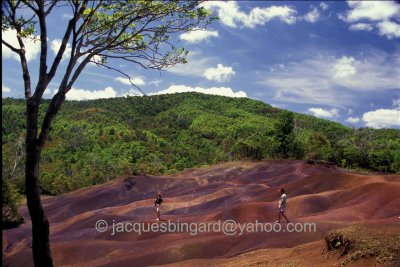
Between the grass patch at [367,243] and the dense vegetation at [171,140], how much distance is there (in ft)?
61.5

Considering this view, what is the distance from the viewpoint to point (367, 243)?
38.2 ft

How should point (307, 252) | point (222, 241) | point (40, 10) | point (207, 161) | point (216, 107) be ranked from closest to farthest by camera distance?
point (40, 10) → point (307, 252) → point (222, 241) → point (207, 161) → point (216, 107)

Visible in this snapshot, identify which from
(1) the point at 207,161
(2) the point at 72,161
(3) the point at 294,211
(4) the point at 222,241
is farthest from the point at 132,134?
(4) the point at 222,241

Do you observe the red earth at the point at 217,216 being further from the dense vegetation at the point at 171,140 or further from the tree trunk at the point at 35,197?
the tree trunk at the point at 35,197

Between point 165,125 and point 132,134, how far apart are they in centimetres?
2018

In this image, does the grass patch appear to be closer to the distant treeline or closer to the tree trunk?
the tree trunk

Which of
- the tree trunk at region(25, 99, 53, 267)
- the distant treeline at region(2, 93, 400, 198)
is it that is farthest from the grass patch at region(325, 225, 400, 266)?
the distant treeline at region(2, 93, 400, 198)

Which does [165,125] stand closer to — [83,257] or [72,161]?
[72,161]

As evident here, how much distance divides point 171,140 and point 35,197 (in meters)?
93.7

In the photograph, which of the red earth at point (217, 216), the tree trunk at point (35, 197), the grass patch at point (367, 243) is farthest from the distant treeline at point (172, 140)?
the grass patch at point (367, 243)

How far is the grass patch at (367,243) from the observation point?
1096cm

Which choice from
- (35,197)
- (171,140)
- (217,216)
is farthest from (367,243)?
(171,140)

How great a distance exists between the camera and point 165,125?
4518 inches

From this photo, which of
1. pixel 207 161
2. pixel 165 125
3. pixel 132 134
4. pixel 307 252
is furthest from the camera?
pixel 165 125
